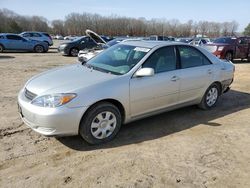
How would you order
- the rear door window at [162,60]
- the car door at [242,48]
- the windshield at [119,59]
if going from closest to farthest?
1. the windshield at [119,59]
2. the rear door window at [162,60]
3. the car door at [242,48]

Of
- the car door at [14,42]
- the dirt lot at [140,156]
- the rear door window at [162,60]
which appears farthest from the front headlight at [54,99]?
the car door at [14,42]

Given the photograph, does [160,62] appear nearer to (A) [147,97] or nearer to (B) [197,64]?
(A) [147,97]

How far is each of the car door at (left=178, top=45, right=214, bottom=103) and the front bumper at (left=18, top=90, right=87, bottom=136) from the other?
2.23m

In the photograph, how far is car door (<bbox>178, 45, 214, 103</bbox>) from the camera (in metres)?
5.18

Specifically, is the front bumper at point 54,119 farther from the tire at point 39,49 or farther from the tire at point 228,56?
the tire at point 39,49

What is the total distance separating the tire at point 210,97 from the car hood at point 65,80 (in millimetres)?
2497

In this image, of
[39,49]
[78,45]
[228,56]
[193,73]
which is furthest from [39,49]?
[193,73]

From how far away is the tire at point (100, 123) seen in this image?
394 cm

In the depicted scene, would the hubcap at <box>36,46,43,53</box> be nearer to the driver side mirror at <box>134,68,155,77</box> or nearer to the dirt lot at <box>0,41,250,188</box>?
the dirt lot at <box>0,41,250,188</box>

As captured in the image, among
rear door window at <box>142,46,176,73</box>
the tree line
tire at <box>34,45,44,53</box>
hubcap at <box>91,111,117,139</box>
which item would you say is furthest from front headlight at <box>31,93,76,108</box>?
the tree line

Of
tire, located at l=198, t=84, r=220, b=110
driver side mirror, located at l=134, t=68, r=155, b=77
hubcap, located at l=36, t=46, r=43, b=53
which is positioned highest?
driver side mirror, located at l=134, t=68, r=155, b=77

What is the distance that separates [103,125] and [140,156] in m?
0.76

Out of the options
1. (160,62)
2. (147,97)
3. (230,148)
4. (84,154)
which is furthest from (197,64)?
(84,154)

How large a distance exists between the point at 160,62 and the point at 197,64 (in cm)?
108
